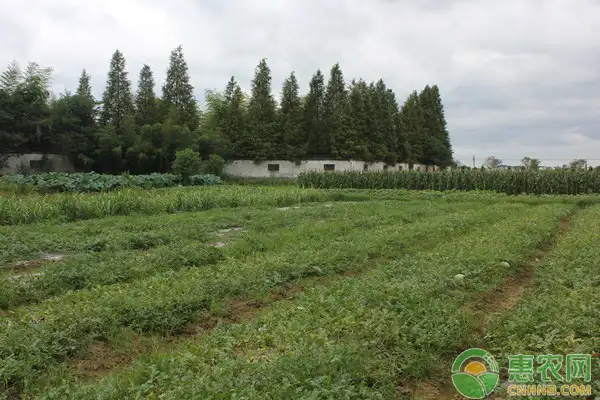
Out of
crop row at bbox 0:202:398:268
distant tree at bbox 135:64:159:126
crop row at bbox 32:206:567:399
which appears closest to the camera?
crop row at bbox 32:206:567:399

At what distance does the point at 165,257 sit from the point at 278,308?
2.63m

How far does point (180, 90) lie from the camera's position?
36531 millimetres

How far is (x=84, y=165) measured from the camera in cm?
3083

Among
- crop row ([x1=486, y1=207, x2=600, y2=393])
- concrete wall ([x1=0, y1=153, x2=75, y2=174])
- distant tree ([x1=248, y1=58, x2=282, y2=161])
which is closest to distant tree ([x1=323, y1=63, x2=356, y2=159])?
distant tree ([x1=248, y1=58, x2=282, y2=161])

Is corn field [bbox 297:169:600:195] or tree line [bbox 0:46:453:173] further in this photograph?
tree line [bbox 0:46:453:173]

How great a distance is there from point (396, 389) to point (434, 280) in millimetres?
2517

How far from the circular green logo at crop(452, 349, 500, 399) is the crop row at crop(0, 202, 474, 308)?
13.2ft

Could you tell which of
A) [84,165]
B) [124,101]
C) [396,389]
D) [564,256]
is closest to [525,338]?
[396,389]

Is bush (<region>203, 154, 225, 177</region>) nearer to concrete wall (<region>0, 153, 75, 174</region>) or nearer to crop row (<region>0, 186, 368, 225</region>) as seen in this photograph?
concrete wall (<region>0, 153, 75, 174</region>)

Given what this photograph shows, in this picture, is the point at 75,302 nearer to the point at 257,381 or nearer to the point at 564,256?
the point at 257,381

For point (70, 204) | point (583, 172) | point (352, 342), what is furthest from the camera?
point (583, 172)

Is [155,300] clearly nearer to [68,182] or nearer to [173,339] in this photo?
[173,339]

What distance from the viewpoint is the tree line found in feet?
94.1

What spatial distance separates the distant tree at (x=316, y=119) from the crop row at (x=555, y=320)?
1264 inches
